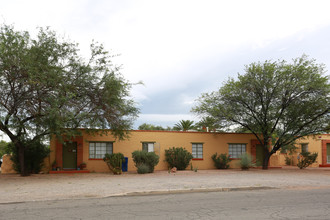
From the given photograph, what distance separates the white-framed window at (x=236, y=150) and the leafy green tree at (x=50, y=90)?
11271 millimetres

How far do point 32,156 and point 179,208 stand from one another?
48.9 feet

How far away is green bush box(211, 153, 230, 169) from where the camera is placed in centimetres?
2545

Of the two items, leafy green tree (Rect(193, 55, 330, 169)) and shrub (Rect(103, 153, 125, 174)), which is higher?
leafy green tree (Rect(193, 55, 330, 169))

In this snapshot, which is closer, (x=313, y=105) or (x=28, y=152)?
(x=28, y=152)

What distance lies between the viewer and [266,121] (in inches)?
971

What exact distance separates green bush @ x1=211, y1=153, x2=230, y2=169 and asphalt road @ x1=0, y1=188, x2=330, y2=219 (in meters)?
15.1

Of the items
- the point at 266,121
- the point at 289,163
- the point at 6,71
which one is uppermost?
the point at 6,71

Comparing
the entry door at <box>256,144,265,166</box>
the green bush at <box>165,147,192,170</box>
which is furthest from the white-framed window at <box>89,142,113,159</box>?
the entry door at <box>256,144,265,166</box>

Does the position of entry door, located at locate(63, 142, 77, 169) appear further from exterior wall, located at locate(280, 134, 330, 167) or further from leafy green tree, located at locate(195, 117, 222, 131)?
exterior wall, located at locate(280, 134, 330, 167)

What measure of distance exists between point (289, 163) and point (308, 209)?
24.4 metres

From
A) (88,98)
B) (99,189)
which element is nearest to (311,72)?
(88,98)

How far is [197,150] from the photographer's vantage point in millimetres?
25750

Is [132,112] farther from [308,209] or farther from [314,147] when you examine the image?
[314,147]

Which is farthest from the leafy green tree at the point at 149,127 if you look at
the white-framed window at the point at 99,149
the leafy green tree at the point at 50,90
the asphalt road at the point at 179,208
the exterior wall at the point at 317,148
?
the asphalt road at the point at 179,208
